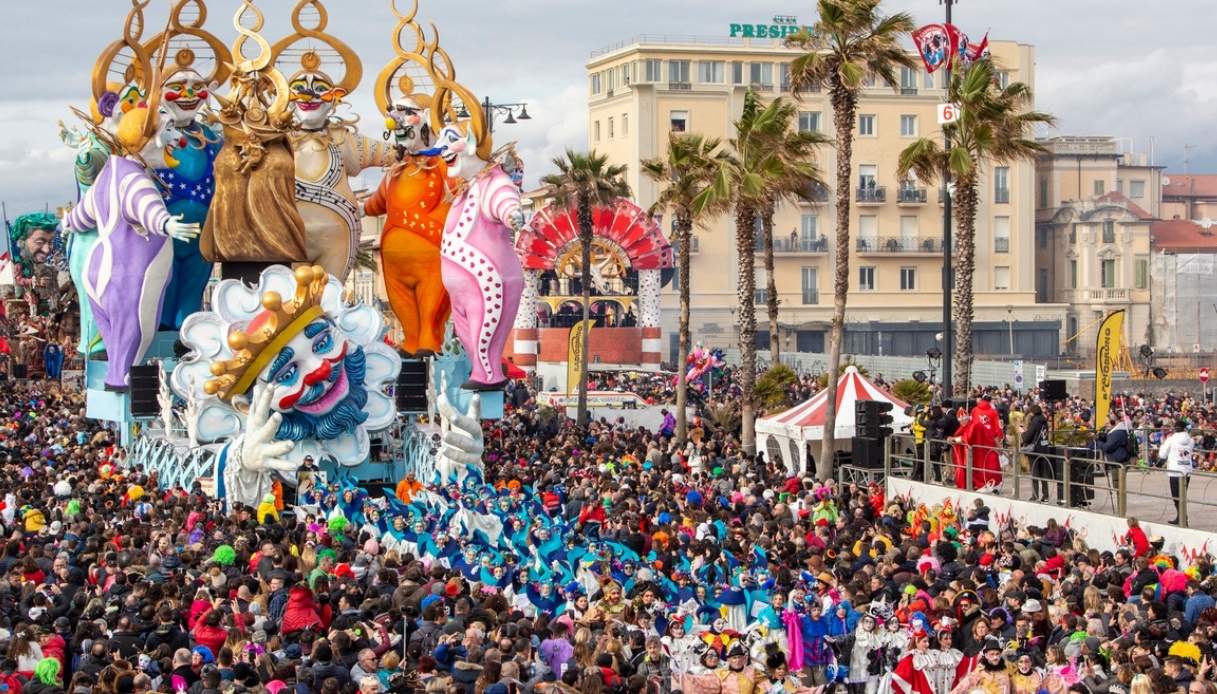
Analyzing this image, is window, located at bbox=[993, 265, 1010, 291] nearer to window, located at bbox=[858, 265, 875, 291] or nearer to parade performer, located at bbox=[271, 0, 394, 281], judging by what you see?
→ window, located at bbox=[858, 265, 875, 291]

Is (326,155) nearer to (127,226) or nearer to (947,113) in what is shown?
(127,226)

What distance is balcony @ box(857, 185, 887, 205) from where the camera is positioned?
7612 cm

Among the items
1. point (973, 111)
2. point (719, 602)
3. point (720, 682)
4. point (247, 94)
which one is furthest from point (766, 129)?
point (720, 682)

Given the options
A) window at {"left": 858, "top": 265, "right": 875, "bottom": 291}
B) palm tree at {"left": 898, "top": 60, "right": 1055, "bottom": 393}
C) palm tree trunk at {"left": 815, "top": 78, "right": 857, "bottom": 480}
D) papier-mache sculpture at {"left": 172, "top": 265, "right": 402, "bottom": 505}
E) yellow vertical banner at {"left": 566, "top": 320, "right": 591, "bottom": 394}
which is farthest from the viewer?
window at {"left": 858, "top": 265, "right": 875, "bottom": 291}

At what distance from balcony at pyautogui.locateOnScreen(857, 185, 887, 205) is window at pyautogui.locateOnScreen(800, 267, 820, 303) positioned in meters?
3.37

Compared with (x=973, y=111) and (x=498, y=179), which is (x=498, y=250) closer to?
(x=498, y=179)

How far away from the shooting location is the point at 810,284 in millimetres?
76750

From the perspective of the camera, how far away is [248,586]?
16.0 meters

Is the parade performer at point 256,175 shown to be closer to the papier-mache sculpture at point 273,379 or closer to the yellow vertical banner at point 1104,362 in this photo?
the papier-mache sculpture at point 273,379

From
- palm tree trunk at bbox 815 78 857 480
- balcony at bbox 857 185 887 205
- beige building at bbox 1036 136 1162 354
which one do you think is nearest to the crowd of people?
palm tree trunk at bbox 815 78 857 480

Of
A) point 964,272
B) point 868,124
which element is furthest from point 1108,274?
point 964,272

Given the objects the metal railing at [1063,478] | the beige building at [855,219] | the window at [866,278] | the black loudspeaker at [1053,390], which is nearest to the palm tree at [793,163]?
the metal railing at [1063,478]

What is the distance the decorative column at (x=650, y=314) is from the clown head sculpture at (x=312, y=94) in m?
30.5

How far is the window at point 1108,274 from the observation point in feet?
261
